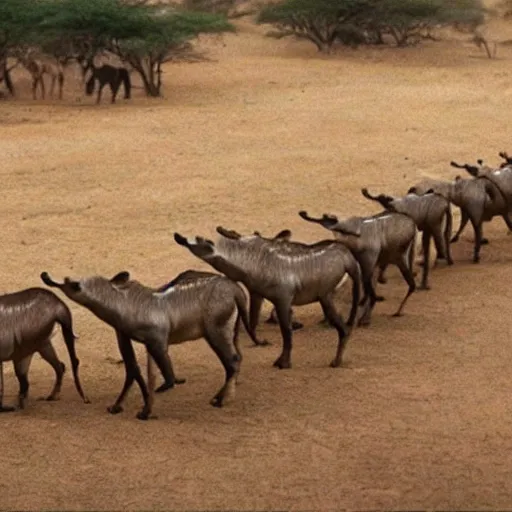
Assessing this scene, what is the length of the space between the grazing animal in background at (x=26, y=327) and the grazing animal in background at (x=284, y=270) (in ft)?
4.17

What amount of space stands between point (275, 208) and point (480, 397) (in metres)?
7.40

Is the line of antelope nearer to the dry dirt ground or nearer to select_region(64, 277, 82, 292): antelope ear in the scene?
select_region(64, 277, 82, 292): antelope ear

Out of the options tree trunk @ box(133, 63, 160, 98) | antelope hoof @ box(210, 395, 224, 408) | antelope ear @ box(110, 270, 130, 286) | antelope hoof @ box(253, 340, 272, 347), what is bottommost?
tree trunk @ box(133, 63, 160, 98)

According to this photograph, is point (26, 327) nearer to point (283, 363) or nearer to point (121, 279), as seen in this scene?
point (121, 279)

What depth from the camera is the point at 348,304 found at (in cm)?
1113

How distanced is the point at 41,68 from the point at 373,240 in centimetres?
1997

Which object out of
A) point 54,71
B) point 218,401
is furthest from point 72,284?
point 54,71

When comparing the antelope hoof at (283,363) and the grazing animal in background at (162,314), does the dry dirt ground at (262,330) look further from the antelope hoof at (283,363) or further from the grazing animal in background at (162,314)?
the grazing animal in background at (162,314)

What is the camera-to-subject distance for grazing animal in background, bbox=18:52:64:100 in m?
28.2

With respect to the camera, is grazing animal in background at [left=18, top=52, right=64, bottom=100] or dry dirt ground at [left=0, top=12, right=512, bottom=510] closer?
dry dirt ground at [left=0, top=12, right=512, bottom=510]

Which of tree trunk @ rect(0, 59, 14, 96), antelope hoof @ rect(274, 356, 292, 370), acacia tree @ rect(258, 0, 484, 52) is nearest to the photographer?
antelope hoof @ rect(274, 356, 292, 370)

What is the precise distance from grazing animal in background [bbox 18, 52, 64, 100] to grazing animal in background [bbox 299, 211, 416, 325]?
19.0 m

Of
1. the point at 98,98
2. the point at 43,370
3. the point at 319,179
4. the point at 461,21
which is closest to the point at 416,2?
the point at 461,21

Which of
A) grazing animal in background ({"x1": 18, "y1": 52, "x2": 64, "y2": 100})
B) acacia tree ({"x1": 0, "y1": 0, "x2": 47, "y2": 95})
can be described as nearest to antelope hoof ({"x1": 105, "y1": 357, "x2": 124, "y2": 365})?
grazing animal in background ({"x1": 18, "y1": 52, "x2": 64, "y2": 100})
